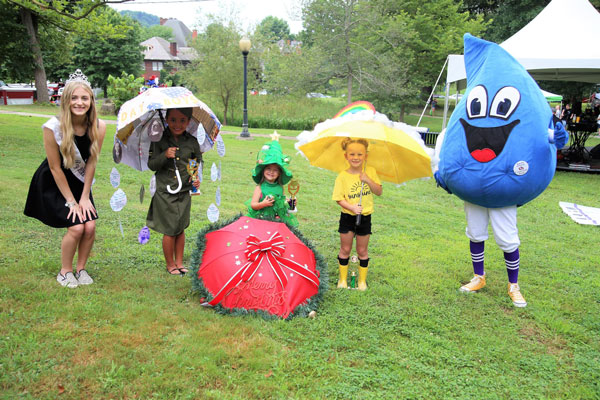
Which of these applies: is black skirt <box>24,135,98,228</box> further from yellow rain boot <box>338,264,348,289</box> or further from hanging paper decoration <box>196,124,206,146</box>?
yellow rain boot <box>338,264,348,289</box>

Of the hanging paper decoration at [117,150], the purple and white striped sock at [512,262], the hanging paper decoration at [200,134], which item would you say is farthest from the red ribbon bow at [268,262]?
the purple and white striped sock at [512,262]

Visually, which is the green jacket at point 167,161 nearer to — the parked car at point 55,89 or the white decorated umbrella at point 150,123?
the white decorated umbrella at point 150,123

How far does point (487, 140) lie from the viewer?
3.96 m

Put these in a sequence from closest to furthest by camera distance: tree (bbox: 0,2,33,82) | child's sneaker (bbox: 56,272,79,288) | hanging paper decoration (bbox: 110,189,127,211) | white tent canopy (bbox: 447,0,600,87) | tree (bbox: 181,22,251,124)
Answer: child's sneaker (bbox: 56,272,79,288)
hanging paper decoration (bbox: 110,189,127,211)
white tent canopy (bbox: 447,0,600,87)
tree (bbox: 0,2,33,82)
tree (bbox: 181,22,251,124)

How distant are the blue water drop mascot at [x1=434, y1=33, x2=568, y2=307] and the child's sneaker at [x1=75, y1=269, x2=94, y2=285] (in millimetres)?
3518

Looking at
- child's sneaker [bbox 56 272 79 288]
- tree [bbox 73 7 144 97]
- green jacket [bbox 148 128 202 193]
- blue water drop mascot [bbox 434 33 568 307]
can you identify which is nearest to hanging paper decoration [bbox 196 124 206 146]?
green jacket [bbox 148 128 202 193]

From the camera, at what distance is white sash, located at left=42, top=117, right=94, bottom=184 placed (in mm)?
3598

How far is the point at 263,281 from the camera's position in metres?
3.75

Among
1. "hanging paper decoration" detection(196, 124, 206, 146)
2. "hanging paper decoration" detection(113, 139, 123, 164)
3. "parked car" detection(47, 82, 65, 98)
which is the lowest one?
"hanging paper decoration" detection(113, 139, 123, 164)

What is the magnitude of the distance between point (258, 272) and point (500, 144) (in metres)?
2.45

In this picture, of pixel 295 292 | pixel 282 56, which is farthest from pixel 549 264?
pixel 282 56

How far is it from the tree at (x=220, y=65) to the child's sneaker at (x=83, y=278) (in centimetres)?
1734

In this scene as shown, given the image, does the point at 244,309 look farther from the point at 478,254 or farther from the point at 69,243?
the point at 478,254

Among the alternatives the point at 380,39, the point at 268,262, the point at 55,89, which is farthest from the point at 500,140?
the point at 380,39
